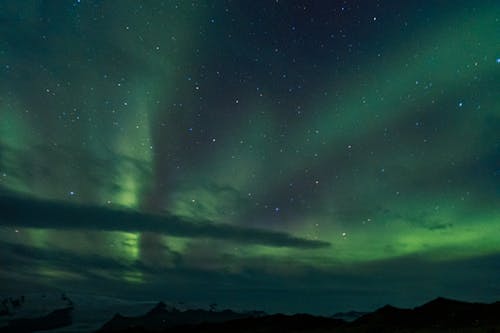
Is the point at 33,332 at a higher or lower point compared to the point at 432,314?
lower

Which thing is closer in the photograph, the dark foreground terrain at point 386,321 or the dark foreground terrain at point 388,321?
the dark foreground terrain at point 386,321

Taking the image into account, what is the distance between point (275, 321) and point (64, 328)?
553ft

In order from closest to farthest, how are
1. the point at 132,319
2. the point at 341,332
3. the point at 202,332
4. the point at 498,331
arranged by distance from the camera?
the point at 498,331 → the point at 341,332 → the point at 202,332 → the point at 132,319

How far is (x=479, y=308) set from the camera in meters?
58.2

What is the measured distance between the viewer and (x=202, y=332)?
233ft

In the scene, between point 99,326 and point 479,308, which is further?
point 99,326

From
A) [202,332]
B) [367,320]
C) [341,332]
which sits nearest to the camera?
[341,332]

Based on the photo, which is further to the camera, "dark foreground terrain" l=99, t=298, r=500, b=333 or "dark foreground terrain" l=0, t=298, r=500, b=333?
"dark foreground terrain" l=99, t=298, r=500, b=333

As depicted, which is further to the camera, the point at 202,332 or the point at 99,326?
the point at 99,326

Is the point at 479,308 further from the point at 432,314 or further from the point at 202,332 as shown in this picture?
the point at 202,332

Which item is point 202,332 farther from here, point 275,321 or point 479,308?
point 479,308

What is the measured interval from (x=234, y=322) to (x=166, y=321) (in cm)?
13703

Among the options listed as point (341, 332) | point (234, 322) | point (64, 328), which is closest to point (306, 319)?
point (234, 322)

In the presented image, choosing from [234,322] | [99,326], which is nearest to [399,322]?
[234,322]
